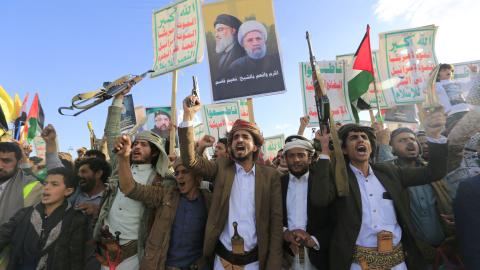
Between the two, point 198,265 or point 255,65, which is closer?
point 198,265

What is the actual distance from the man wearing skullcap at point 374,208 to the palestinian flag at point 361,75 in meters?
1.81

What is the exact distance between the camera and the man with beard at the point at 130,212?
259 centimetres

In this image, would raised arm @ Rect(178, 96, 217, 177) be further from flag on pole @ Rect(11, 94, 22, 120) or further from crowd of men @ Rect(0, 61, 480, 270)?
flag on pole @ Rect(11, 94, 22, 120)

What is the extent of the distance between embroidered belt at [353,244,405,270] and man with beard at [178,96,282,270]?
1.89 feet

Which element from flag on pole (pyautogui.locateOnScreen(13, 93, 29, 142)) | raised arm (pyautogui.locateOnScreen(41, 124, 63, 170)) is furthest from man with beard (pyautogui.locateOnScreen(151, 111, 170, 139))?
raised arm (pyautogui.locateOnScreen(41, 124, 63, 170))

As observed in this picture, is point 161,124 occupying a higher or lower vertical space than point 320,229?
higher

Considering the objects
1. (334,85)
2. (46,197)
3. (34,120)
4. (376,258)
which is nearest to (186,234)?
(46,197)

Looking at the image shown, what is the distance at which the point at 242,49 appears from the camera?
5.78 metres

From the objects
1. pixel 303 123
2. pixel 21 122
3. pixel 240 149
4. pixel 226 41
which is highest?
pixel 226 41

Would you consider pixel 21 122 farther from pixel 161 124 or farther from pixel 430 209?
pixel 430 209

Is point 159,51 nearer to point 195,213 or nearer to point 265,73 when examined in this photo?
point 265,73

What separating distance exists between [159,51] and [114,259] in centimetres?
438

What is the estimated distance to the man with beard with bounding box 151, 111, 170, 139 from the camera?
355 inches

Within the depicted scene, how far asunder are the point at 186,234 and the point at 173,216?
18 cm
